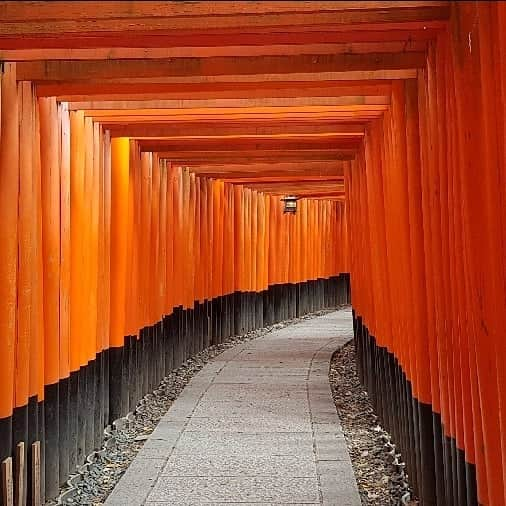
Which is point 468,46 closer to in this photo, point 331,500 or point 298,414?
point 331,500

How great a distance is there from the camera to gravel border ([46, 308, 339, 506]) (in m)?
6.17

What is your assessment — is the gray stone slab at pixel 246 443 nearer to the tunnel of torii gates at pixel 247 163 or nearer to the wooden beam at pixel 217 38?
the tunnel of torii gates at pixel 247 163

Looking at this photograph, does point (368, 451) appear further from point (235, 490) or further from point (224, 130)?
point (224, 130)

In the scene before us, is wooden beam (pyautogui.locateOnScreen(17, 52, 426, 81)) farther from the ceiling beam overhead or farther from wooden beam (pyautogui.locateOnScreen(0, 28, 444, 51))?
the ceiling beam overhead

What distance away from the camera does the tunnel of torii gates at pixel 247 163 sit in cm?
369

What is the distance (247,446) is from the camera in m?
7.46

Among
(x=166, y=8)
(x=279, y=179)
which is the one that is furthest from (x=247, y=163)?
(x=166, y=8)

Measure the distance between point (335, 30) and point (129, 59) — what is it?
1.40m

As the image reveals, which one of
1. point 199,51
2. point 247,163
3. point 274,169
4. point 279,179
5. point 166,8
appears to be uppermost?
point 279,179

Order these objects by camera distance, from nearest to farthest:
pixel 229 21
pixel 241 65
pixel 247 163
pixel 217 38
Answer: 1. pixel 229 21
2. pixel 217 38
3. pixel 241 65
4. pixel 247 163

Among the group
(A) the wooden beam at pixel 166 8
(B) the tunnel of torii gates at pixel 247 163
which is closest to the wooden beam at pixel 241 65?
(B) the tunnel of torii gates at pixel 247 163

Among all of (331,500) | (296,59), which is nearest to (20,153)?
(296,59)

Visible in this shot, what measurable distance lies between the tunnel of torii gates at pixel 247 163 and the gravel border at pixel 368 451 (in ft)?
0.58

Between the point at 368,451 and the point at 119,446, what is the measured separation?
220 centimetres
